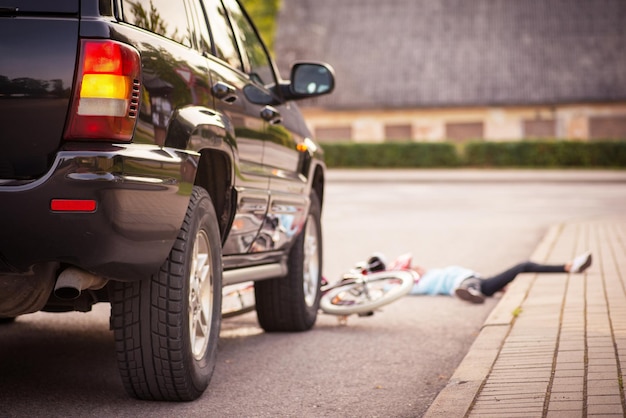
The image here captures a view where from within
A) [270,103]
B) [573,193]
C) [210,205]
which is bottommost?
[573,193]

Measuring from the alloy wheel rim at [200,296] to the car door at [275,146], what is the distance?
978 mm

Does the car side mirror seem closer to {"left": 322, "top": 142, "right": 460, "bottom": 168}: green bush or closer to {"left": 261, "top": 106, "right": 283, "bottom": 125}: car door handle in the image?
{"left": 261, "top": 106, "right": 283, "bottom": 125}: car door handle

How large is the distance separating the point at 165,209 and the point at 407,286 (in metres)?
3.47

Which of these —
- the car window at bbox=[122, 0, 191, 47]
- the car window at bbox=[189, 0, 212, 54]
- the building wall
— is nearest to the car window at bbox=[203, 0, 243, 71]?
the car window at bbox=[189, 0, 212, 54]

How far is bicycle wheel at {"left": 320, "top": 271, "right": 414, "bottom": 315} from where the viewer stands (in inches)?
292

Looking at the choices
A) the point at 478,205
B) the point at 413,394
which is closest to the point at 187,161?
the point at 413,394

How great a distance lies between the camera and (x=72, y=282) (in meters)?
4.21

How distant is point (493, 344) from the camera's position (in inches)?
236

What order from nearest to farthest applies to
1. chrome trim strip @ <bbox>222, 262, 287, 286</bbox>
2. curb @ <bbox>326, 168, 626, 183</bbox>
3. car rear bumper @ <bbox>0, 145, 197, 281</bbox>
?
car rear bumper @ <bbox>0, 145, 197, 281</bbox> < chrome trim strip @ <bbox>222, 262, 287, 286</bbox> < curb @ <bbox>326, 168, 626, 183</bbox>

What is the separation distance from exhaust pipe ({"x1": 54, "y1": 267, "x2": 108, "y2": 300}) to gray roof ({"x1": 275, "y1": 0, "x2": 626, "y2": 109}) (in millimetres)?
47719

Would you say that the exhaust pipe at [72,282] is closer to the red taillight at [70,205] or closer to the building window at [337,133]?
the red taillight at [70,205]

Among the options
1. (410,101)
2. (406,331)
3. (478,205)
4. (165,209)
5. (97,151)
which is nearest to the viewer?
(97,151)

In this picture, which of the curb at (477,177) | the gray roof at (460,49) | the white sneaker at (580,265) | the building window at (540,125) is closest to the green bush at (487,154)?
the curb at (477,177)

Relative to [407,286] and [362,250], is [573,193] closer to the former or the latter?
[362,250]
